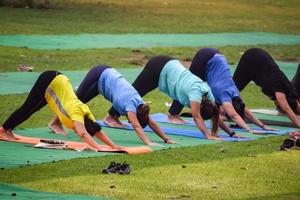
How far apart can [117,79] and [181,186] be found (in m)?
3.59

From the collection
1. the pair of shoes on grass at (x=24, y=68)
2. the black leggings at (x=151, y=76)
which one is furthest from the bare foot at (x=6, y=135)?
the pair of shoes on grass at (x=24, y=68)

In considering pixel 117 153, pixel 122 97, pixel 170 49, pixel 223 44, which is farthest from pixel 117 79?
pixel 223 44

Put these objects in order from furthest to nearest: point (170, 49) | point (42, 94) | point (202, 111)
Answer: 1. point (170, 49)
2. point (202, 111)
3. point (42, 94)

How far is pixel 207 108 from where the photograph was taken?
15398 millimetres

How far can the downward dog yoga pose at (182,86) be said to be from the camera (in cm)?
1550

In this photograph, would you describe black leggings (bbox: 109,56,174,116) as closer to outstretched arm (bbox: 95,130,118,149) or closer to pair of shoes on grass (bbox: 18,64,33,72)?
outstretched arm (bbox: 95,130,118,149)

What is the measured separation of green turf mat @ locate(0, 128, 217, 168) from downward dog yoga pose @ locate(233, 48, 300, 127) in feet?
6.69

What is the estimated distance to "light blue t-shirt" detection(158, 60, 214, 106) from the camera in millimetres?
15586

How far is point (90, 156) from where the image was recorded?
13.6 meters

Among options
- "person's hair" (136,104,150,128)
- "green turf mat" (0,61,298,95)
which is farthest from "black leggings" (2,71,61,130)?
"green turf mat" (0,61,298,95)

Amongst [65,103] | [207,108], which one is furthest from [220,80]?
[65,103]

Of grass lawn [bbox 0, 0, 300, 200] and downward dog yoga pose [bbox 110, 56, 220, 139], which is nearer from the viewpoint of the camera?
grass lawn [bbox 0, 0, 300, 200]

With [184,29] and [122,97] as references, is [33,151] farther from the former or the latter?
[184,29]

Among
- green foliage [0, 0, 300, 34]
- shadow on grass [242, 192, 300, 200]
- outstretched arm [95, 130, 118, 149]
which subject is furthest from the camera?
green foliage [0, 0, 300, 34]
